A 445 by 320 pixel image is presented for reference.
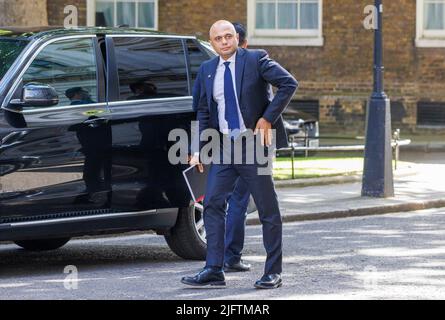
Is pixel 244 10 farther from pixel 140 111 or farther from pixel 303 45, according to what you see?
pixel 140 111

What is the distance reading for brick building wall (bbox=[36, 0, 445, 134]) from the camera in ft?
83.4

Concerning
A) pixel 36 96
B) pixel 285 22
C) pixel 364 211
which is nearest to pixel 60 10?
pixel 285 22

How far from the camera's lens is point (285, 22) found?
25859 millimetres

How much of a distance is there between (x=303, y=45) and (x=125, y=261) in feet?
50.4

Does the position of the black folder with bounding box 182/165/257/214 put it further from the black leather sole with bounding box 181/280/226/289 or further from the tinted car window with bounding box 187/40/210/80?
the black leather sole with bounding box 181/280/226/289

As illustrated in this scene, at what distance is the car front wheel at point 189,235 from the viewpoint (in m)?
10.5

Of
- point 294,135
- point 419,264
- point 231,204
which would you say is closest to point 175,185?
point 231,204

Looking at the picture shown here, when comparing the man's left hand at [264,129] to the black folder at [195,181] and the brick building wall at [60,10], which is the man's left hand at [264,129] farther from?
the brick building wall at [60,10]

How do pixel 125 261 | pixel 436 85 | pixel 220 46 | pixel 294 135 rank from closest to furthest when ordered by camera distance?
1. pixel 220 46
2. pixel 125 261
3. pixel 294 135
4. pixel 436 85

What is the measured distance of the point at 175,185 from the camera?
10406 mm

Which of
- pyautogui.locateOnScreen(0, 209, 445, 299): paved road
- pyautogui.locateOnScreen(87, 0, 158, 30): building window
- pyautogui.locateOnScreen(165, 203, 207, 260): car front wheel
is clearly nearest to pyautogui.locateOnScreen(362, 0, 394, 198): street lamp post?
pyautogui.locateOnScreen(0, 209, 445, 299): paved road

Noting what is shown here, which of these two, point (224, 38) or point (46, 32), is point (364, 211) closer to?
point (46, 32)

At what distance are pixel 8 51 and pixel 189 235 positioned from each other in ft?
6.62

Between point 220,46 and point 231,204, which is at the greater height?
point 220,46
